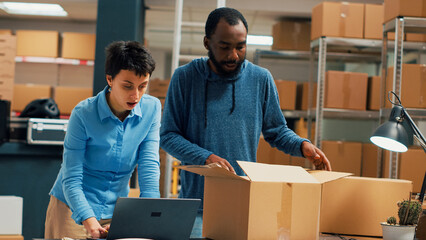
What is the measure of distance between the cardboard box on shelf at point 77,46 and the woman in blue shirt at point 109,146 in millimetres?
4808

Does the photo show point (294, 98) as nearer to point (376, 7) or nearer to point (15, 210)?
point (376, 7)

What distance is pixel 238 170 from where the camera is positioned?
5.43 ft

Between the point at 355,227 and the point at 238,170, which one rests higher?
the point at 238,170

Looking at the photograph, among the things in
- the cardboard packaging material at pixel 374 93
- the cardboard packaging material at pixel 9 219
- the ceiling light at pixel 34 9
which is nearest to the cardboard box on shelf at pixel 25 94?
the ceiling light at pixel 34 9

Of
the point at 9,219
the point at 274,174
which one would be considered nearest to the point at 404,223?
the point at 274,174

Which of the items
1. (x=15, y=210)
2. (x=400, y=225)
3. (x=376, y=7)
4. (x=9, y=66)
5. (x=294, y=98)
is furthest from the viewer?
(x=9, y=66)

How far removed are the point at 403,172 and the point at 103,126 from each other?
2.39m

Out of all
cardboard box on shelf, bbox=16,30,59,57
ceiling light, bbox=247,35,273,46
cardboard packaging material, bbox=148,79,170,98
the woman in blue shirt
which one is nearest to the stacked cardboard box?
cardboard box on shelf, bbox=16,30,59,57

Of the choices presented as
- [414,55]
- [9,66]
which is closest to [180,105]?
[414,55]

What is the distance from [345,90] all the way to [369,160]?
2.09ft

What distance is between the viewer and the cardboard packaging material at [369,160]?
169 inches

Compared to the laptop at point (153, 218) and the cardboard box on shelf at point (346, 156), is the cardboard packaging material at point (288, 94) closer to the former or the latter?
the cardboard box on shelf at point (346, 156)

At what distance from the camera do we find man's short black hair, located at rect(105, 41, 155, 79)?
1475 millimetres

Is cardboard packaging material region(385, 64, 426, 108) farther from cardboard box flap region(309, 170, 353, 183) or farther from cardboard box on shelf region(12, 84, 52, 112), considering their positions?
cardboard box on shelf region(12, 84, 52, 112)
